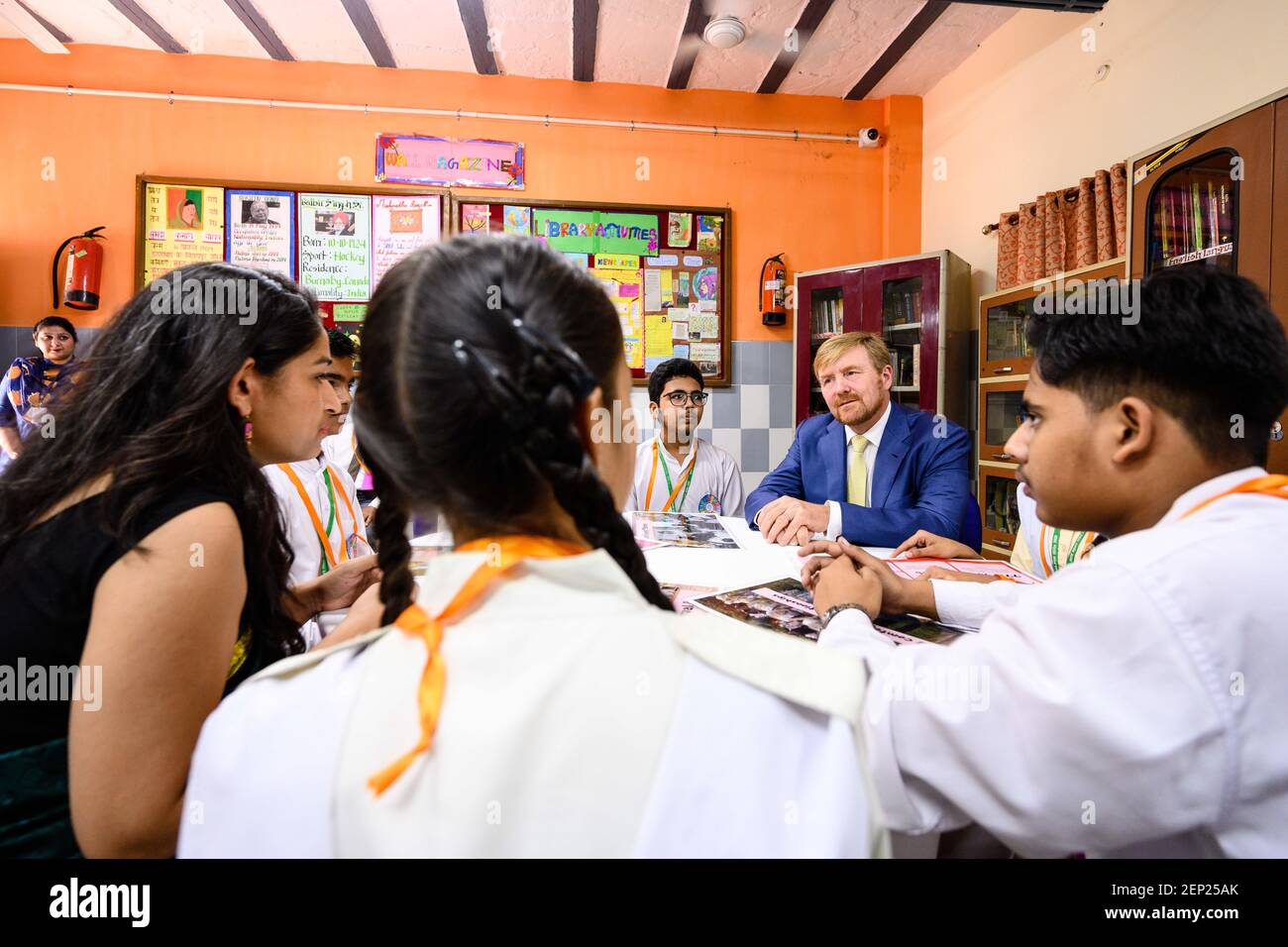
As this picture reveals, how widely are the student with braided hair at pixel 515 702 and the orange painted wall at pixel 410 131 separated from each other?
3995 mm

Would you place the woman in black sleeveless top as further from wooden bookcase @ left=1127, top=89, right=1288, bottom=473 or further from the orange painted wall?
the orange painted wall

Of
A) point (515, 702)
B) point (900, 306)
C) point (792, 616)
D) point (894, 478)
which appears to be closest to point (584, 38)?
point (900, 306)

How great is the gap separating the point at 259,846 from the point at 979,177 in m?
4.64

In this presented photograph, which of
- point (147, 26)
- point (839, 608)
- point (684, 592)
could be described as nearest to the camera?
point (839, 608)

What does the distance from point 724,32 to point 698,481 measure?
243 cm

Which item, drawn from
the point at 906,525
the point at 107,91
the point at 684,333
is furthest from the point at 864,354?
the point at 107,91

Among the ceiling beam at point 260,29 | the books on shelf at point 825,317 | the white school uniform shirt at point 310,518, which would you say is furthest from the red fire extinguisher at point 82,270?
the books on shelf at point 825,317

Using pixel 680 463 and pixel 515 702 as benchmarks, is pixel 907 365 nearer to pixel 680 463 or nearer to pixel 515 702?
pixel 680 463

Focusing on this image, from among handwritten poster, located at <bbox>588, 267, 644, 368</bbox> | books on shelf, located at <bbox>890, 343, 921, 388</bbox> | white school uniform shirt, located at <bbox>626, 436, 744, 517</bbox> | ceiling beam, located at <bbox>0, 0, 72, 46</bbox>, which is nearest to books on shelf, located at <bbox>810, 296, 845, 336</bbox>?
books on shelf, located at <bbox>890, 343, 921, 388</bbox>

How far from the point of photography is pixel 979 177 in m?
3.97

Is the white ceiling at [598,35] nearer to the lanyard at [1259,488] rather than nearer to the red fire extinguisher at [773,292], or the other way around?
the red fire extinguisher at [773,292]

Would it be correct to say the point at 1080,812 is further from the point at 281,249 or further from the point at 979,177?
the point at 281,249

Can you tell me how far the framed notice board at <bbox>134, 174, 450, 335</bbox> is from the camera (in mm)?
3961

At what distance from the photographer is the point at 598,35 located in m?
3.71
